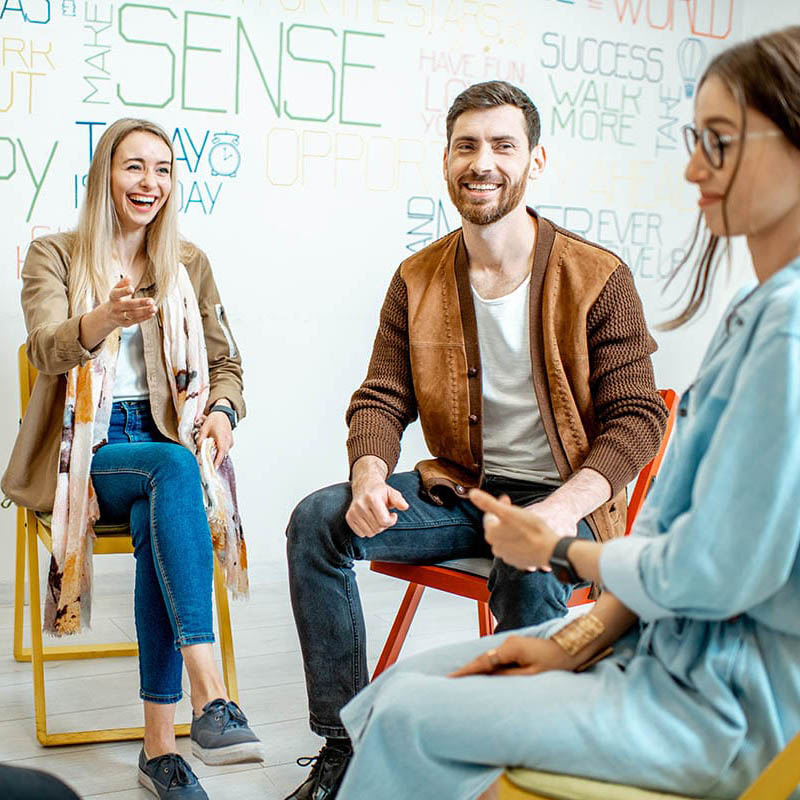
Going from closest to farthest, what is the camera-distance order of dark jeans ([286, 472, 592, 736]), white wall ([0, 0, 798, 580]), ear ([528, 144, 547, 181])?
dark jeans ([286, 472, 592, 736]), ear ([528, 144, 547, 181]), white wall ([0, 0, 798, 580])

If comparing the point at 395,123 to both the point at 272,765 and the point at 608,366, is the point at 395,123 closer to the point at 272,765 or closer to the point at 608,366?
the point at 608,366

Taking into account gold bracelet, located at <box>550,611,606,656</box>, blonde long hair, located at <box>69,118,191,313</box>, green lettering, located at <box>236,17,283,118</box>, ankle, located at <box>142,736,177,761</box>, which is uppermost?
green lettering, located at <box>236,17,283,118</box>

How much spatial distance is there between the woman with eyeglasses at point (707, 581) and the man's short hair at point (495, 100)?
97 centimetres

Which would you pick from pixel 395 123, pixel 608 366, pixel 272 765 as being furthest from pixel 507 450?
pixel 395 123

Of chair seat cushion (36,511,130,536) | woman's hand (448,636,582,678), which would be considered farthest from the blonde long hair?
woman's hand (448,636,582,678)

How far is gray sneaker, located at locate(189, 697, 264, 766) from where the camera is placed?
1.92 metres

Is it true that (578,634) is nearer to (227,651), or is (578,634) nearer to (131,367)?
(227,651)

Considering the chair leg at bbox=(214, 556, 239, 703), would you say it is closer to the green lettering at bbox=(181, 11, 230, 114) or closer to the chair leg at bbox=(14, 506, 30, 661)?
the chair leg at bbox=(14, 506, 30, 661)

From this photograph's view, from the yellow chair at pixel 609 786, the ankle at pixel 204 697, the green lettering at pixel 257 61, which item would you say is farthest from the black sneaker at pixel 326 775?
the green lettering at pixel 257 61

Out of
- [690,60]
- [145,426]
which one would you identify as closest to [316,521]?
[145,426]

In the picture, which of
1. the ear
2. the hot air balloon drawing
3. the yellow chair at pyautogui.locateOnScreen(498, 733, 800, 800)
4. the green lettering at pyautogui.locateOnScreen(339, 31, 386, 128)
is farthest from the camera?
the hot air balloon drawing

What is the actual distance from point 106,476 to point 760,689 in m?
1.49

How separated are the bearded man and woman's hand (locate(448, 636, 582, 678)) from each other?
617mm

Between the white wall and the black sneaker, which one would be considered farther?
the white wall
